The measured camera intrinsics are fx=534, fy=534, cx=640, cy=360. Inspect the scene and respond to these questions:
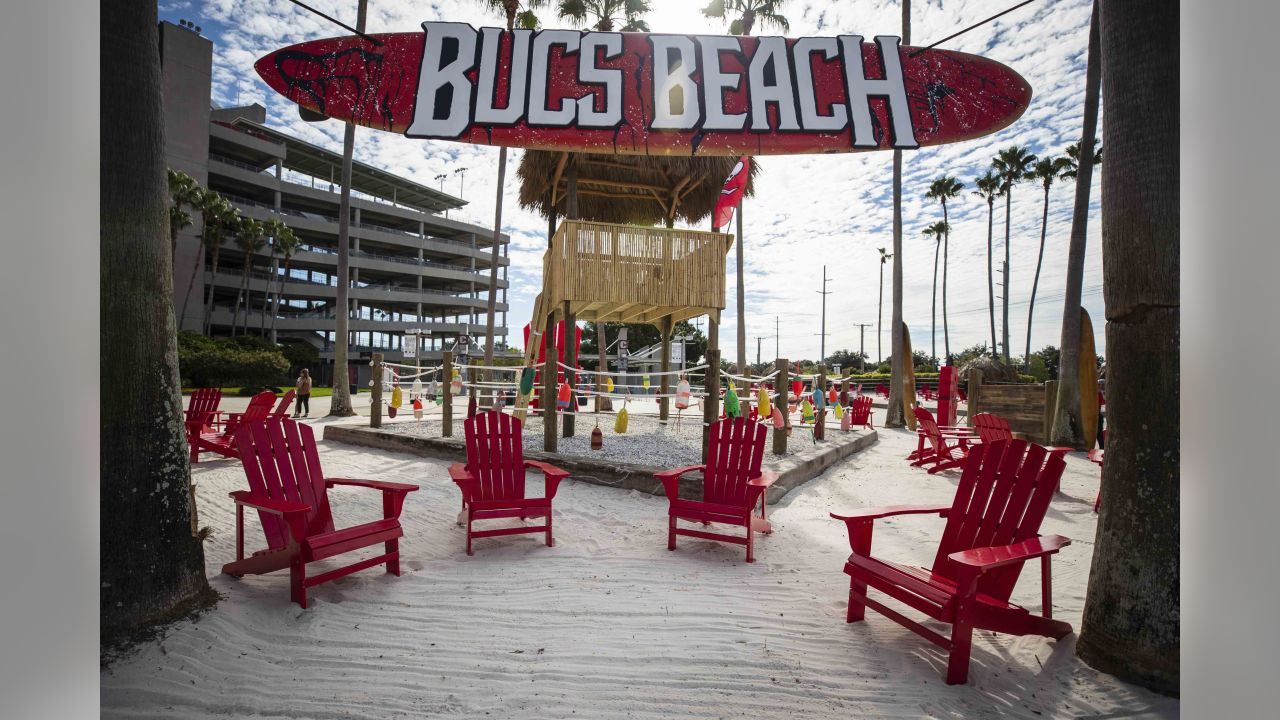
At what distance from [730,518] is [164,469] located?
3.67 meters

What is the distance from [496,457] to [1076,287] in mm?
12529

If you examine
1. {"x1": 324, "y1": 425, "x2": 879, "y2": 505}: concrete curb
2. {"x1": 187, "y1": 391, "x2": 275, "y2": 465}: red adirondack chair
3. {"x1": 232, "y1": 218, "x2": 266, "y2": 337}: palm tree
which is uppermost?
{"x1": 232, "y1": 218, "x2": 266, "y2": 337}: palm tree

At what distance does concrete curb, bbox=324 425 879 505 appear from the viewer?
6.57 m

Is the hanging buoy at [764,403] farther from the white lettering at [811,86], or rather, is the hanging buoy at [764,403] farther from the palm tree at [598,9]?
the palm tree at [598,9]

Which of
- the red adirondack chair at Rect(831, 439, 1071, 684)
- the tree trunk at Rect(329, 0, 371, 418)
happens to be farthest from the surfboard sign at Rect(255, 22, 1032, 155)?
the tree trunk at Rect(329, 0, 371, 418)

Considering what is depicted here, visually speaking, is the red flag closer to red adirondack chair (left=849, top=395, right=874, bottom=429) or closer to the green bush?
red adirondack chair (left=849, top=395, right=874, bottom=429)

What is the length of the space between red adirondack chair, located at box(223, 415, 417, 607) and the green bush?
2580 cm

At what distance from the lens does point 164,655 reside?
8.59ft

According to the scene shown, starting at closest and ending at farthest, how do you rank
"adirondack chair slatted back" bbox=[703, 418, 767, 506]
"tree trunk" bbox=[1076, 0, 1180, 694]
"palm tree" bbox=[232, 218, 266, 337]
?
1. "tree trunk" bbox=[1076, 0, 1180, 694]
2. "adirondack chair slatted back" bbox=[703, 418, 767, 506]
3. "palm tree" bbox=[232, 218, 266, 337]

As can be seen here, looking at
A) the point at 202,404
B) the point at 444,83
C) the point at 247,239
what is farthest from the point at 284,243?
the point at 444,83

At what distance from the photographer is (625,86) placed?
15.1 feet

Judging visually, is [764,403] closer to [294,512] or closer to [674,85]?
[674,85]
